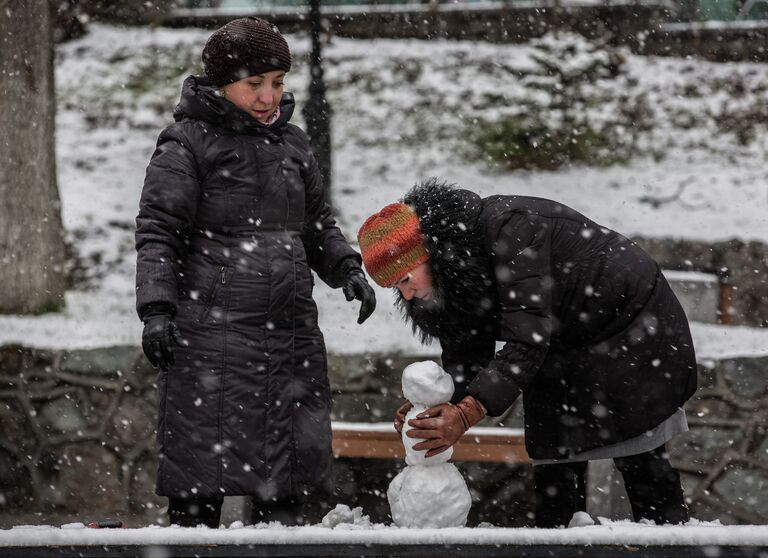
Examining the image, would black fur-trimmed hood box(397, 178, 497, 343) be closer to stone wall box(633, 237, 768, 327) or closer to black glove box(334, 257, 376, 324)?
black glove box(334, 257, 376, 324)

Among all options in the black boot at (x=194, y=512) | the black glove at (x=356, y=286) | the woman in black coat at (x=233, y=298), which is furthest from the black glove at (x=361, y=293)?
the black boot at (x=194, y=512)

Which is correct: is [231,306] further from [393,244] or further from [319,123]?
[319,123]

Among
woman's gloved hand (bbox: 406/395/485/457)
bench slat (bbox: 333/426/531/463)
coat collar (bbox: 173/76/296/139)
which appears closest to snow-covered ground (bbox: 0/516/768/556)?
woman's gloved hand (bbox: 406/395/485/457)

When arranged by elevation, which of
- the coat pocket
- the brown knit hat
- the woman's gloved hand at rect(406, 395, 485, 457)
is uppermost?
the brown knit hat

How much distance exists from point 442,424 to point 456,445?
1.66m

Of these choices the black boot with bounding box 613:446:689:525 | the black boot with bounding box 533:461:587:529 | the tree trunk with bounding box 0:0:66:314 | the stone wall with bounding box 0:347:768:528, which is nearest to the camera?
the black boot with bounding box 613:446:689:525

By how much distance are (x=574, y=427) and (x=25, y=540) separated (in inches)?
64.5

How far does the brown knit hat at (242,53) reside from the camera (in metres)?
2.96

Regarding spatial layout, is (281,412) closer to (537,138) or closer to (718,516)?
(718,516)

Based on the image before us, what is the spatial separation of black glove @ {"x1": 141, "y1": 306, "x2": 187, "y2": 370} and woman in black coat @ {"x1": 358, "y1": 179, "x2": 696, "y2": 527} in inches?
23.8

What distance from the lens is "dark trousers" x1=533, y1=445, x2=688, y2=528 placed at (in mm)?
2943

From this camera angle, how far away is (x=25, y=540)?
2.16m

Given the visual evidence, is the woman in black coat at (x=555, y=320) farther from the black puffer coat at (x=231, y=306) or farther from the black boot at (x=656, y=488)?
the black puffer coat at (x=231, y=306)

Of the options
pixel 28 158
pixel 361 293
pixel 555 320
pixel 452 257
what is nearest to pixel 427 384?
pixel 452 257
